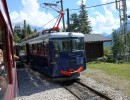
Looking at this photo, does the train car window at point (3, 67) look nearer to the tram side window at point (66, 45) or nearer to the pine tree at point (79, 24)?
the tram side window at point (66, 45)

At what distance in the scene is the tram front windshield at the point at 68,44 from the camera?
14.5m

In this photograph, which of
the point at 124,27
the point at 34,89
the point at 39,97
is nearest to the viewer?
the point at 39,97

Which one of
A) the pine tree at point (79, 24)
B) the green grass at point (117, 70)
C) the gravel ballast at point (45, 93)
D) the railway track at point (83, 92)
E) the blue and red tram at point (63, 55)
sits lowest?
the gravel ballast at point (45, 93)

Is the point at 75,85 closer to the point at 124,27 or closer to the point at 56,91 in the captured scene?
the point at 56,91

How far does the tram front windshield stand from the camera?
47.4ft

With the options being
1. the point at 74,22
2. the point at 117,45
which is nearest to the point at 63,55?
the point at 117,45

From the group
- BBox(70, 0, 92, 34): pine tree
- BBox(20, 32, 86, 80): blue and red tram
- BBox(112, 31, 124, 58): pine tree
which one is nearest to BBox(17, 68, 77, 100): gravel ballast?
BBox(20, 32, 86, 80): blue and red tram

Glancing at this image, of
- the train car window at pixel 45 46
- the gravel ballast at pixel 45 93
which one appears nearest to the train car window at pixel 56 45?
the train car window at pixel 45 46

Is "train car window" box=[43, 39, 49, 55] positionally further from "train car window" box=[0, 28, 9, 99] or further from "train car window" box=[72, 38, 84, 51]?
"train car window" box=[0, 28, 9, 99]

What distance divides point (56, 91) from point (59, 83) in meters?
2.46

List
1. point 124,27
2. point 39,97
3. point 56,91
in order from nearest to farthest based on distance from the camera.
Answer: point 39,97
point 56,91
point 124,27

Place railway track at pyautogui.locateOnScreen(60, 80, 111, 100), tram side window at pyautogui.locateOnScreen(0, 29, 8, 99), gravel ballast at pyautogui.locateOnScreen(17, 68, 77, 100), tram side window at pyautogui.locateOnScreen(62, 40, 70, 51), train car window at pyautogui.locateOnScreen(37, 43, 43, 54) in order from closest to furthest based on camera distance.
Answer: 1. tram side window at pyautogui.locateOnScreen(0, 29, 8, 99)
2. railway track at pyautogui.locateOnScreen(60, 80, 111, 100)
3. gravel ballast at pyautogui.locateOnScreen(17, 68, 77, 100)
4. tram side window at pyautogui.locateOnScreen(62, 40, 70, 51)
5. train car window at pyautogui.locateOnScreen(37, 43, 43, 54)

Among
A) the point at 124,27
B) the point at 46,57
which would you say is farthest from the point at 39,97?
the point at 124,27

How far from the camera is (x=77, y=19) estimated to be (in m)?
80.0
